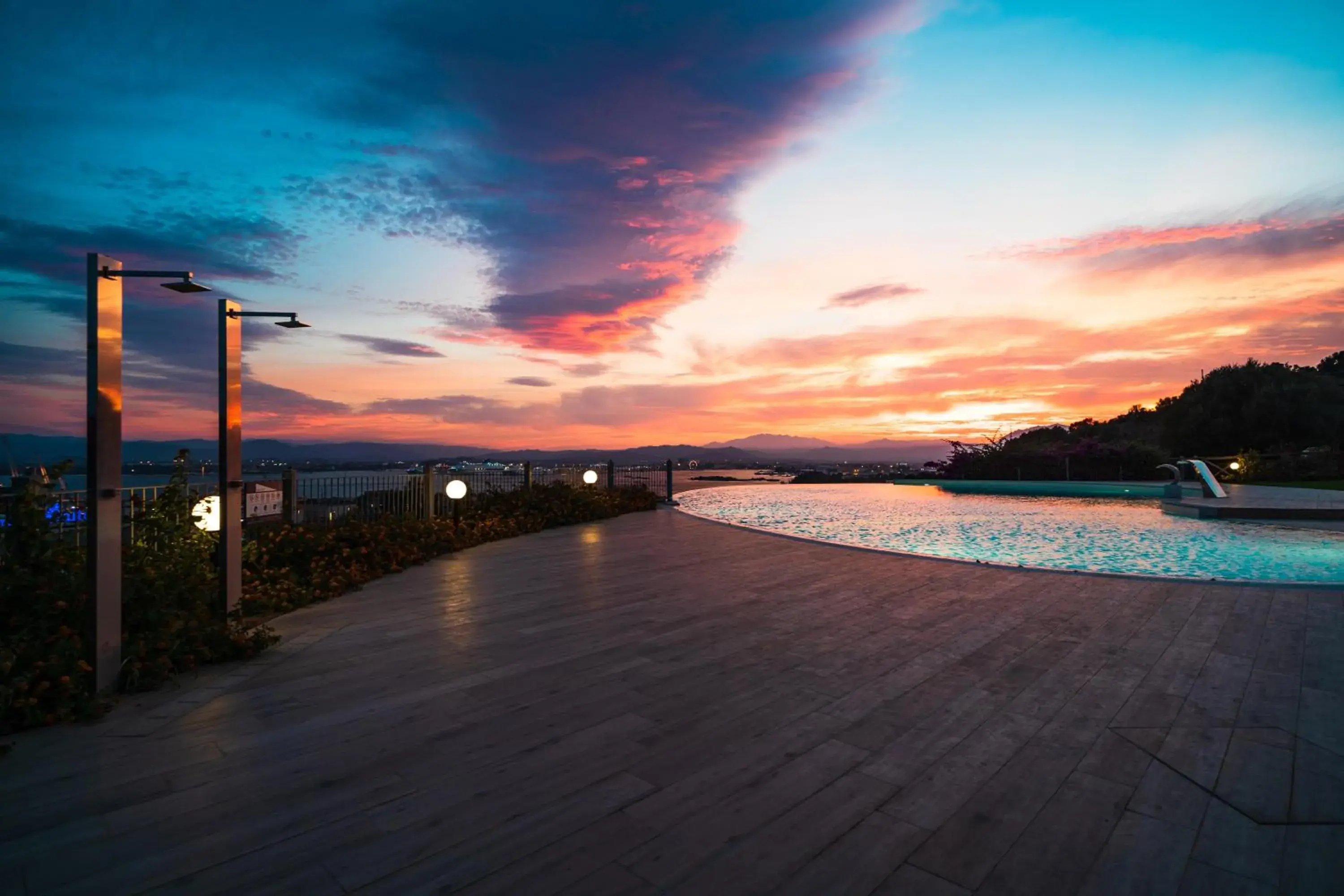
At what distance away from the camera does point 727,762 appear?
7.71 feet

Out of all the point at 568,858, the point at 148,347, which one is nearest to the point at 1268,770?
the point at 568,858

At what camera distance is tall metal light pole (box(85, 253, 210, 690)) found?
10.1ft

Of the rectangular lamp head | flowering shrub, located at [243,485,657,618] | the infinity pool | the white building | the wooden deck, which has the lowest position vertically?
the infinity pool

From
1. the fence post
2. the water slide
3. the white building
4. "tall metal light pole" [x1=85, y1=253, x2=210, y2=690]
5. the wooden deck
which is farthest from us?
the water slide

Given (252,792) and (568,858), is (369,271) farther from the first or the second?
(568,858)

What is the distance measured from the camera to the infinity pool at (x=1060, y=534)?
23.5 ft

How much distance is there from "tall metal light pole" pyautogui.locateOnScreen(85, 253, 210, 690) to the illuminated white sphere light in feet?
4.84

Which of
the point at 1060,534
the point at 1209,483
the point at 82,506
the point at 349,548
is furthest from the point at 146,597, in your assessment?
the point at 1209,483

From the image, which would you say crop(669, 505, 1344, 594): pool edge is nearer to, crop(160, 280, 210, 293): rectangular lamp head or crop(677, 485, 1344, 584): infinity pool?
crop(677, 485, 1344, 584): infinity pool

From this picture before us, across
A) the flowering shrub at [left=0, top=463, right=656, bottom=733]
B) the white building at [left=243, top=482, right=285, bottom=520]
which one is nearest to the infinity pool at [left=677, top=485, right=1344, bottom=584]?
the flowering shrub at [left=0, top=463, right=656, bottom=733]

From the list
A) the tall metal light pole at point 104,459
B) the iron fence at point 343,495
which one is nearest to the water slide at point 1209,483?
the iron fence at point 343,495

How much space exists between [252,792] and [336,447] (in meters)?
30.3

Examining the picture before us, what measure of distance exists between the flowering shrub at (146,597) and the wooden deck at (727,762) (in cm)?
25

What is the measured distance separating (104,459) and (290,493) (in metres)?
4.98
